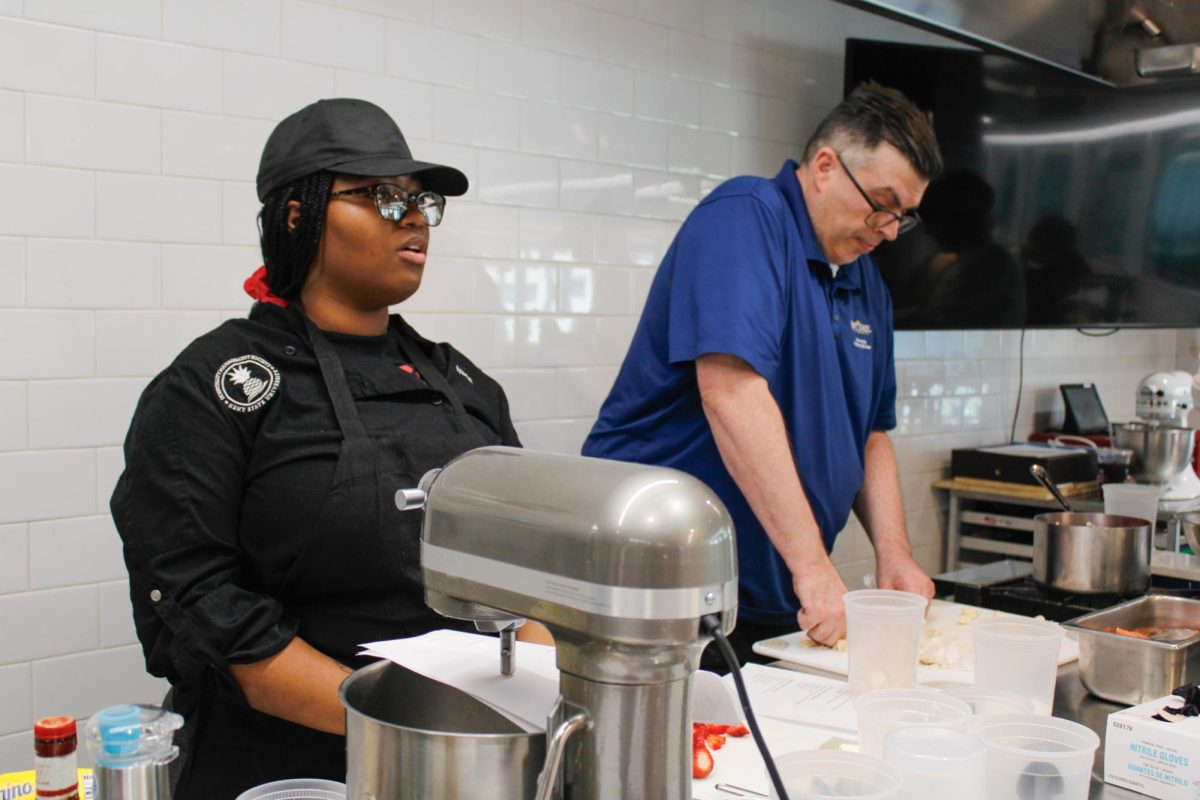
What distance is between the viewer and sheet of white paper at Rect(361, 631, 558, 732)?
957 millimetres

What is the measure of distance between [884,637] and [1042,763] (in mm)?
441

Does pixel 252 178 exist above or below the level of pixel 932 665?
above

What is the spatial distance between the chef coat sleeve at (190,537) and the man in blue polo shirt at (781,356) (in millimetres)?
961

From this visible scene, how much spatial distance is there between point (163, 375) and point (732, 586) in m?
1.16

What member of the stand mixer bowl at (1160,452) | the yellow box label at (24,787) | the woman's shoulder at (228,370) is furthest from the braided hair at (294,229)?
the stand mixer bowl at (1160,452)

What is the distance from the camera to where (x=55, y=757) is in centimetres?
91

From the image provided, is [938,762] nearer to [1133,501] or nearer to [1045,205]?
[1133,501]

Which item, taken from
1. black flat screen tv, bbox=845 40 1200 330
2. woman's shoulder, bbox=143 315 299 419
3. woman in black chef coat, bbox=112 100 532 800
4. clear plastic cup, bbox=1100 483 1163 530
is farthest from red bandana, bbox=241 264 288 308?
black flat screen tv, bbox=845 40 1200 330

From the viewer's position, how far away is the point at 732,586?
87cm

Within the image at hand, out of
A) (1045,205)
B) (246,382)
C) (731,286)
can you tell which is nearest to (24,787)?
(246,382)

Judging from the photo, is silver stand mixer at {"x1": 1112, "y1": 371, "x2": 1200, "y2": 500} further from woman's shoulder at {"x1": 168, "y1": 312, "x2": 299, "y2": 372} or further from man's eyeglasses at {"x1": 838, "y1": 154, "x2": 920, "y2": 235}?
woman's shoulder at {"x1": 168, "y1": 312, "x2": 299, "y2": 372}

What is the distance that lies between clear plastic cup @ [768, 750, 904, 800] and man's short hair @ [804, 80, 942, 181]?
5.64 feet

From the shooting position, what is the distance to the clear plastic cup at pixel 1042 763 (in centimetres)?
120

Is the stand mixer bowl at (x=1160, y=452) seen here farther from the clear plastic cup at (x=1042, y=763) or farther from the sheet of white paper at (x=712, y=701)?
the sheet of white paper at (x=712, y=701)
